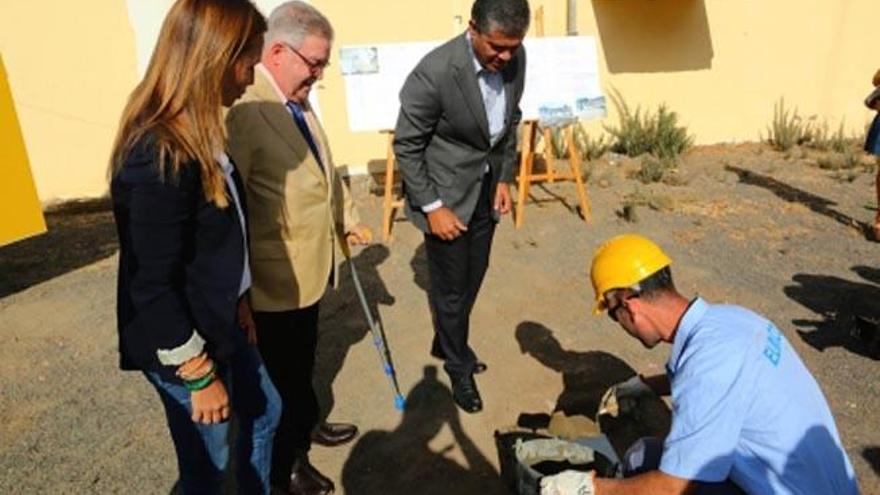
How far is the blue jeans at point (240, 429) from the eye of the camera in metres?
1.84

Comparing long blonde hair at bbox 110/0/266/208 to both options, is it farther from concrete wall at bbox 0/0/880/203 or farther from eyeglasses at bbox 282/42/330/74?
concrete wall at bbox 0/0/880/203

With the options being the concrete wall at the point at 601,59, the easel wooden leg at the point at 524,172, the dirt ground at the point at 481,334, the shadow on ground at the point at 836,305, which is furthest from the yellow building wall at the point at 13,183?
the shadow on ground at the point at 836,305

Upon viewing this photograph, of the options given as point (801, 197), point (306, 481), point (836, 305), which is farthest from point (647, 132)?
point (306, 481)

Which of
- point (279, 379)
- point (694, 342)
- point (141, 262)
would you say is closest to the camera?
point (141, 262)

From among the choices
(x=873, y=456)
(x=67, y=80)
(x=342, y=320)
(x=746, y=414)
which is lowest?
(x=873, y=456)

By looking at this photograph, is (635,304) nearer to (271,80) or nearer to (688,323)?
(688,323)

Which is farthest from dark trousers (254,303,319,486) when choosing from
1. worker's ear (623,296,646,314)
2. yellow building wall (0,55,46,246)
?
yellow building wall (0,55,46,246)

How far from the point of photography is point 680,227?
5.83 meters

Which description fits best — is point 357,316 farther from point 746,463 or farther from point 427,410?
point 746,463

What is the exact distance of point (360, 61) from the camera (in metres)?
5.92

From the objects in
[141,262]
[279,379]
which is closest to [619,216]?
[279,379]

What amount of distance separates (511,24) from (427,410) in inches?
73.1

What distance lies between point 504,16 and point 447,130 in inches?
23.2

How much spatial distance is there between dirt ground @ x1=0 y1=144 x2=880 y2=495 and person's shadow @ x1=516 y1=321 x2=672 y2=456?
0.04ft
